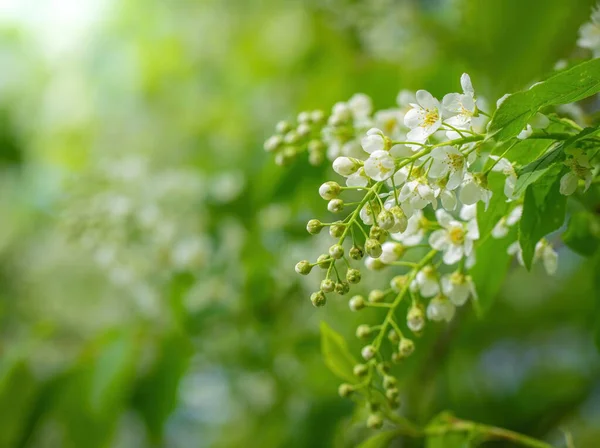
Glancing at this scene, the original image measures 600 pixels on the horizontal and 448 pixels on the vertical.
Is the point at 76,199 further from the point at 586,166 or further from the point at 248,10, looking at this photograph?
the point at 248,10

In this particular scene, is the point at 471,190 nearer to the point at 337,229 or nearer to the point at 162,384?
the point at 337,229

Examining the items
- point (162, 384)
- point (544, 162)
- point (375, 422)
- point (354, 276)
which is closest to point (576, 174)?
point (544, 162)

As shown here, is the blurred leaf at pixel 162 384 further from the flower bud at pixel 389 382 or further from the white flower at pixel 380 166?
the white flower at pixel 380 166

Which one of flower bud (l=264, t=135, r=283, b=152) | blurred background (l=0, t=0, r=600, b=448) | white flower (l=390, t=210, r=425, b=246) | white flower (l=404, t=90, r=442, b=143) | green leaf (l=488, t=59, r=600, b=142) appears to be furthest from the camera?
blurred background (l=0, t=0, r=600, b=448)

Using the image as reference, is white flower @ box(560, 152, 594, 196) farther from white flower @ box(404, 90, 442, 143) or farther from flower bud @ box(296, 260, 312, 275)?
flower bud @ box(296, 260, 312, 275)

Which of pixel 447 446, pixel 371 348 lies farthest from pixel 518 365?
pixel 371 348

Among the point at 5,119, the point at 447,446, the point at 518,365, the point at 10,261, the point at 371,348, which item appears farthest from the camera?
the point at 10,261

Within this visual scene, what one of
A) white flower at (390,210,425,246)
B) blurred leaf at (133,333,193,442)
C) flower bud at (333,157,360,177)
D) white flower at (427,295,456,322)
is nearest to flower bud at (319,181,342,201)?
flower bud at (333,157,360,177)
